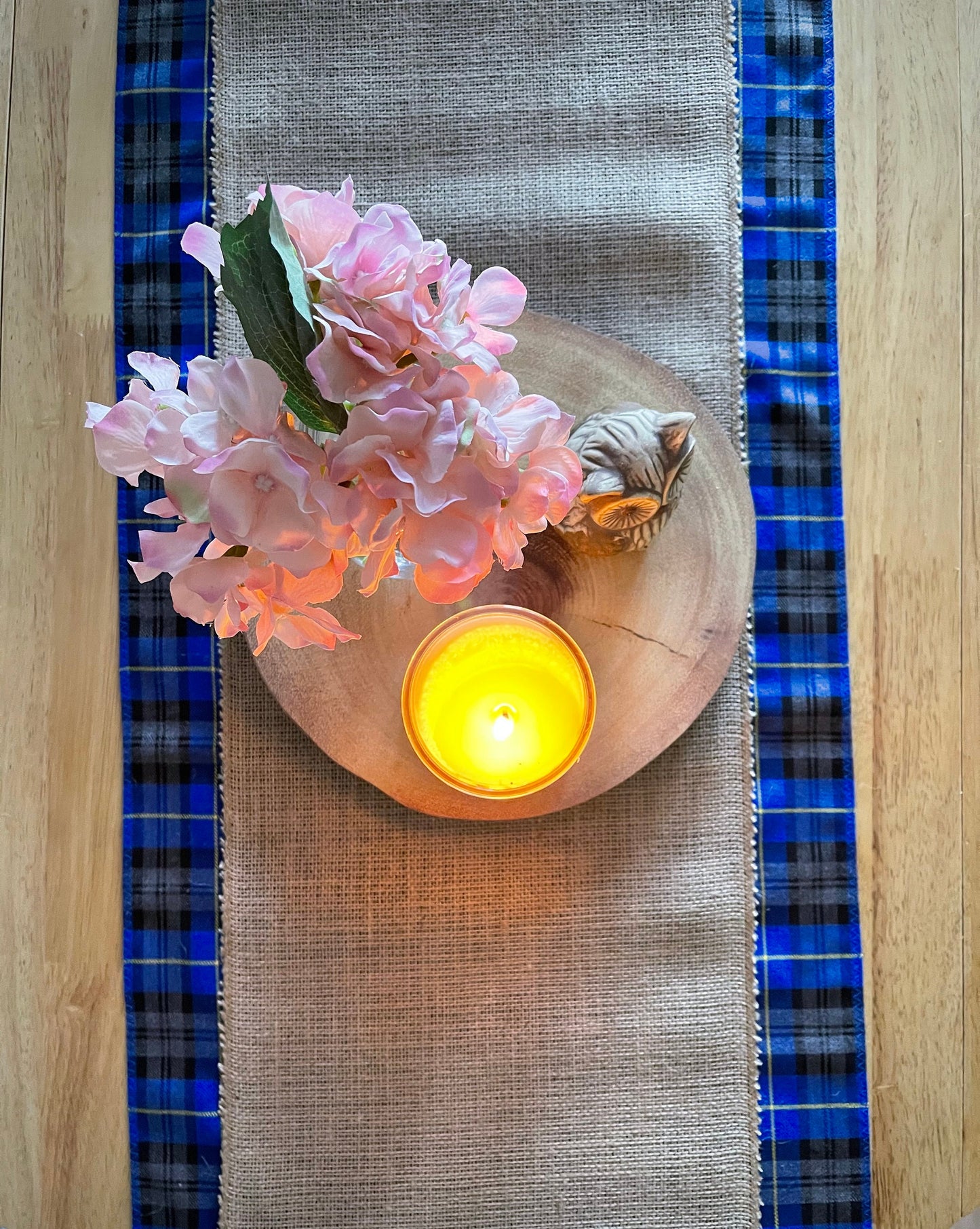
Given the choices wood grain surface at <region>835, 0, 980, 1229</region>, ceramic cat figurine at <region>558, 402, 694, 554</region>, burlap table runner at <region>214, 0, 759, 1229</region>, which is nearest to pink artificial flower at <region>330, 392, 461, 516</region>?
ceramic cat figurine at <region>558, 402, 694, 554</region>

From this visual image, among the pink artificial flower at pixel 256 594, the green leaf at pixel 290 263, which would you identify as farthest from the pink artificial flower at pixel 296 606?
the green leaf at pixel 290 263

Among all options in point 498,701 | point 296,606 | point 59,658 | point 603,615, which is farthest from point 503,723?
point 59,658

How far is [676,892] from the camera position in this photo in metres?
0.93


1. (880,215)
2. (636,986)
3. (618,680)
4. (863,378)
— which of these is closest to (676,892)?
(636,986)

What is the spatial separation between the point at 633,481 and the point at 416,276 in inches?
10.6

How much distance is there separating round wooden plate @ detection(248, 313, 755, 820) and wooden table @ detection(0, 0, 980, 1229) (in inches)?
9.5

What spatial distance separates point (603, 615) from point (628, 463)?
14 centimetres

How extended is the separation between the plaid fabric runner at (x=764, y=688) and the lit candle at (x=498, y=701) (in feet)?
0.95

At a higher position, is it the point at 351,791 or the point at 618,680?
the point at 618,680

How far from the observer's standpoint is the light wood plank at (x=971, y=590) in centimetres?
97

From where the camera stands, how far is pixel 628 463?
73cm

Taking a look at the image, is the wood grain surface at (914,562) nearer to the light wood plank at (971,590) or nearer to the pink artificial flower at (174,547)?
the light wood plank at (971,590)

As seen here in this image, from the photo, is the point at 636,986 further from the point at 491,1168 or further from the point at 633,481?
the point at 633,481

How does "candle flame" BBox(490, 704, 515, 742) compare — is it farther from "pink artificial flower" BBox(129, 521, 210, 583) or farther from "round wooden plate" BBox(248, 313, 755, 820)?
"pink artificial flower" BBox(129, 521, 210, 583)
